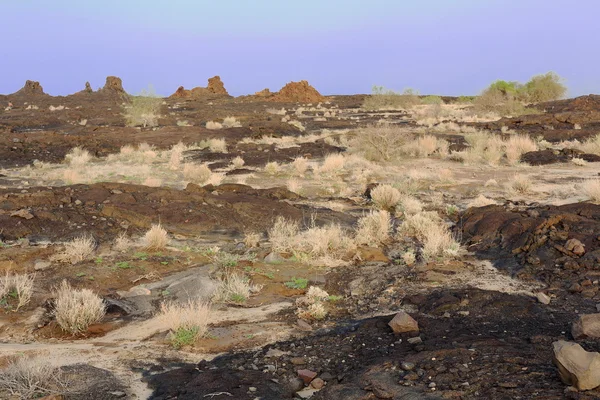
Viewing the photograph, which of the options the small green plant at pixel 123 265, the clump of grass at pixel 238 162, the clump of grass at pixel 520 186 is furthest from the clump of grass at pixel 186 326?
the clump of grass at pixel 238 162

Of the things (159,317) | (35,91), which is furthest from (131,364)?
(35,91)

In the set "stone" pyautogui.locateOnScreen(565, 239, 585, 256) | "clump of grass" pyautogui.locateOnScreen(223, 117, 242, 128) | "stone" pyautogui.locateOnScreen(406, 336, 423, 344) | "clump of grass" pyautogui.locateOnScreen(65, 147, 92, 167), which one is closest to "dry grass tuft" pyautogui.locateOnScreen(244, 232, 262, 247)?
"stone" pyautogui.locateOnScreen(565, 239, 585, 256)

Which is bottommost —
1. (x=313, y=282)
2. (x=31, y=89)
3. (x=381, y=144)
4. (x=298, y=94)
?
(x=313, y=282)

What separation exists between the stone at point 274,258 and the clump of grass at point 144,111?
1081 inches

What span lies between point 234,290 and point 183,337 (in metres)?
1.77

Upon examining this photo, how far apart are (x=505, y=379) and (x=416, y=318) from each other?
6.45 ft

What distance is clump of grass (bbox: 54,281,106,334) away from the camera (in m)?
6.54

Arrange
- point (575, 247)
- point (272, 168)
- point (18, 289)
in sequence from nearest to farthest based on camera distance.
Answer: point (18, 289) < point (575, 247) < point (272, 168)

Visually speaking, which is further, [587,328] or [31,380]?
[587,328]

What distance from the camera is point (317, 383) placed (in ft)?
16.2

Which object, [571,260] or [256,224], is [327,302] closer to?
[571,260]

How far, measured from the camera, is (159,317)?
6656 millimetres

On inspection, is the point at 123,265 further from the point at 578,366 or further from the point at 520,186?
the point at 520,186

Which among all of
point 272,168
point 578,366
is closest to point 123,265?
point 578,366
